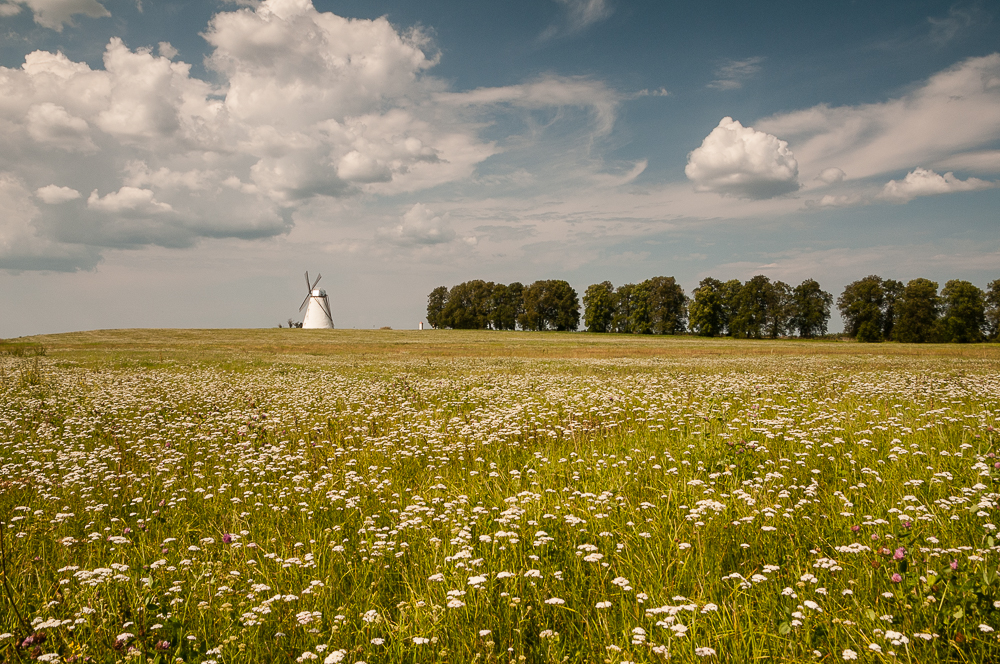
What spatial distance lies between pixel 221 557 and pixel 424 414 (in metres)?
6.68

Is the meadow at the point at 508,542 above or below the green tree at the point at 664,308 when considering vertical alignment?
below

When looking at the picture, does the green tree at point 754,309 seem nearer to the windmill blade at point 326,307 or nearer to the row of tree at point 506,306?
the row of tree at point 506,306

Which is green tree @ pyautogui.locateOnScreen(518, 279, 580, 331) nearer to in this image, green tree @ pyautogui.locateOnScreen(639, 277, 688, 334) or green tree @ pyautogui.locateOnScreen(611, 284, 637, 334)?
green tree @ pyautogui.locateOnScreen(611, 284, 637, 334)

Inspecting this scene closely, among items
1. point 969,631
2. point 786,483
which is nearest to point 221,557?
point 969,631

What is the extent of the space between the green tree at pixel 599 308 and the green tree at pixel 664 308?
934cm

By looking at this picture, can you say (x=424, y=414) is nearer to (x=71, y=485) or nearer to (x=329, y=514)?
(x=329, y=514)

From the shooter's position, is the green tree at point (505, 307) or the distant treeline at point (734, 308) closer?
the distant treeline at point (734, 308)

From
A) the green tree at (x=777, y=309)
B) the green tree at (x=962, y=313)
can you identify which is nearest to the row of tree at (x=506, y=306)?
the green tree at (x=777, y=309)

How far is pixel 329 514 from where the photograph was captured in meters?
5.90

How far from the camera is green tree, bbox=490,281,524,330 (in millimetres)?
131375

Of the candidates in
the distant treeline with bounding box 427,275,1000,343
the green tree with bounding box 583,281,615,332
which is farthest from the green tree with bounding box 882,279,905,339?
the green tree with bounding box 583,281,615,332

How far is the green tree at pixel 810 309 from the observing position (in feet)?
364

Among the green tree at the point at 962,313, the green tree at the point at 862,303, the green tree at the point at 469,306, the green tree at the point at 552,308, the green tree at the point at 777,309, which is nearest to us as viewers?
the green tree at the point at 962,313

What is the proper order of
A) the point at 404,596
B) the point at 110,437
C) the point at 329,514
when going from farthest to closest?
the point at 110,437
the point at 329,514
the point at 404,596
